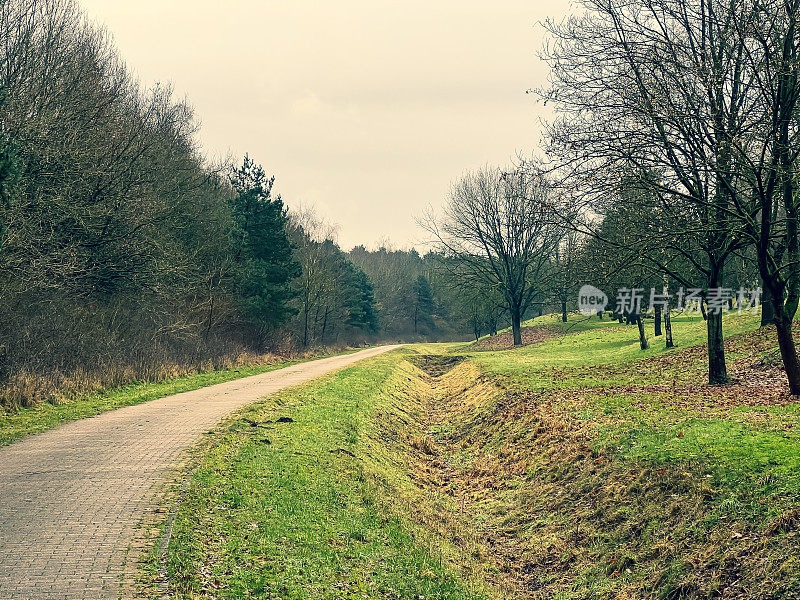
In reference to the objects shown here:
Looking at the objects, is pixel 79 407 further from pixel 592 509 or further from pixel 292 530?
pixel 592 509

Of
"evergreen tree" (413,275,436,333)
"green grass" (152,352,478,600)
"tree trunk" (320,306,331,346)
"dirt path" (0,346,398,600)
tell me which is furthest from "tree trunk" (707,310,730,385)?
"evergreen tree" (413,275,436,333)

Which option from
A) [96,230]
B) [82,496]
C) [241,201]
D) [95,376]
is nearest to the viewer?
[82,496]

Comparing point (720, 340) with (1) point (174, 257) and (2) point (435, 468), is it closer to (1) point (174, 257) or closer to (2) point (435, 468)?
(2) point (435, 468)

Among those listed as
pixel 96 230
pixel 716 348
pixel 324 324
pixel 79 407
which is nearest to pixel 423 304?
pixel 324 324

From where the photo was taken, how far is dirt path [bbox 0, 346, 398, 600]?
4.80m

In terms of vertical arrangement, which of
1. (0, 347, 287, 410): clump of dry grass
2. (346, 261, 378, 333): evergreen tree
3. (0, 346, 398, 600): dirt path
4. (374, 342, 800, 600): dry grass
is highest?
(346, 261, 378, 333): evergreen tree

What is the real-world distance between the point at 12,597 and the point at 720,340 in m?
15.1

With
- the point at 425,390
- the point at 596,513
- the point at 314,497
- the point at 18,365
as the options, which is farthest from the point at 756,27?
the point at 425,390

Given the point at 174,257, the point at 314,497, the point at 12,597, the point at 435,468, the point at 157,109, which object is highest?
the point at 157,109

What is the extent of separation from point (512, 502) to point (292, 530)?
17.6 feet

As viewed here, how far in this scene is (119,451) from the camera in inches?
359

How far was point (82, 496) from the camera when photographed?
22.5ft

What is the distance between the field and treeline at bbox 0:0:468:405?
24.4ft

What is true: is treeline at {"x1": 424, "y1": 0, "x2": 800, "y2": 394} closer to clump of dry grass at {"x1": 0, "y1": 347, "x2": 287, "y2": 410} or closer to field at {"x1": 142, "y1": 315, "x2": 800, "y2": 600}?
field at {"x1": 142, "y1": 315, "x2": 800, "y2": 600}
